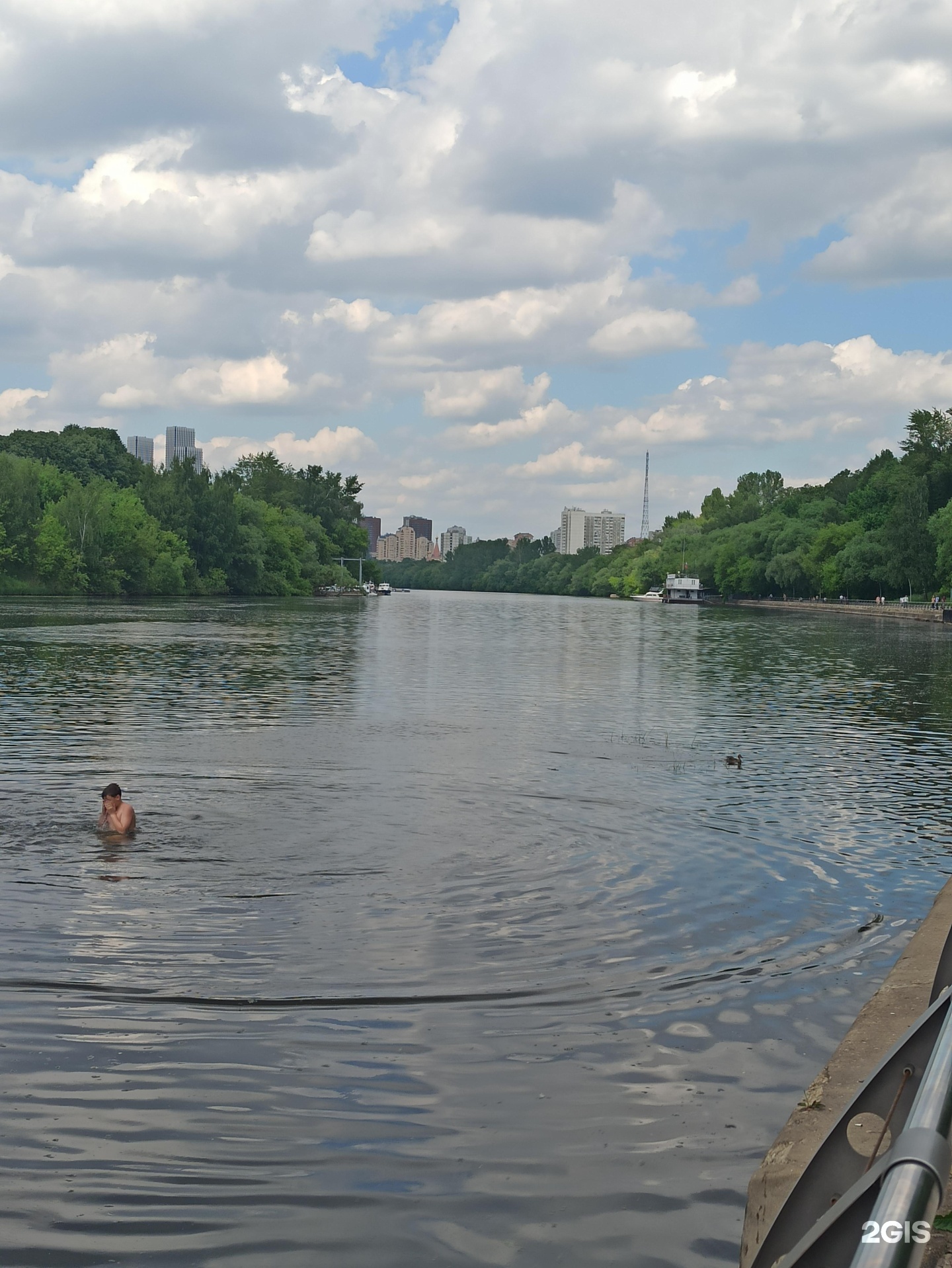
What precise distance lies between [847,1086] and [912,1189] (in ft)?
15.5

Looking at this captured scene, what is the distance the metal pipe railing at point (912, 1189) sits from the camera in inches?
91.4

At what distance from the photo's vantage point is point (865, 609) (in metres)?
127

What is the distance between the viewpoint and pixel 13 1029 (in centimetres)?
859

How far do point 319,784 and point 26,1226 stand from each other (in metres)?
14.0

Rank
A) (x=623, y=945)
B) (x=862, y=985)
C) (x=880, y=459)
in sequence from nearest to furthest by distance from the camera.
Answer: (x=862, y=985)
(x=623, y=945)
(x=880, y=459)

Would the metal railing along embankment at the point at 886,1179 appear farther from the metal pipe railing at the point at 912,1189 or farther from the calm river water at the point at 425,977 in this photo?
the calm river water at the point at 425,977

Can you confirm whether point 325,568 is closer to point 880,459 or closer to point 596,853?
point 880,459

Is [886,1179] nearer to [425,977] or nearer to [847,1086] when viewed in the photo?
[847,1086]

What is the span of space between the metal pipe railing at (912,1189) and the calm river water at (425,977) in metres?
3.44

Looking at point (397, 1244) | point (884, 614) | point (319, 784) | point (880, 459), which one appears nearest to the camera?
point (397, 1244)

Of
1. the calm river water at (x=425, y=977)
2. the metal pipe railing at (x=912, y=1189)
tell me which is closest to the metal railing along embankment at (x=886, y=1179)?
the metal pipe railing at (x=912, y=1189)

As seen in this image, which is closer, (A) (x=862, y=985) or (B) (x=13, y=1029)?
(B) (x=13, y=1029)

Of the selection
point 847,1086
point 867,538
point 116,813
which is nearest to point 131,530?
point 867,538

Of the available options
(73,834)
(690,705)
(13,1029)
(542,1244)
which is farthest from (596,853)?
(690,705)
